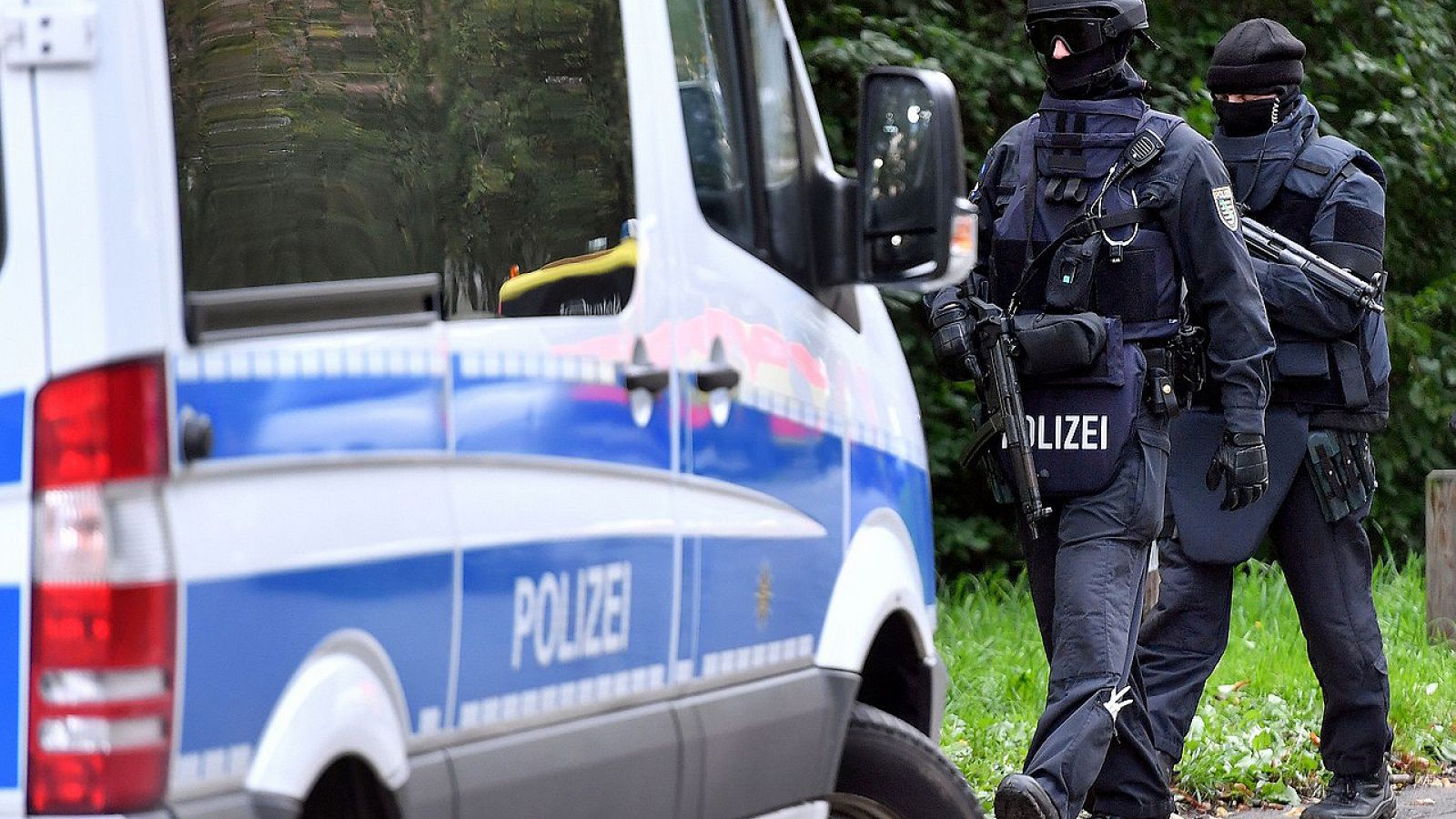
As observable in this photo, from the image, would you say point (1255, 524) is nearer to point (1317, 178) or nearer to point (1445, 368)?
point (1317, 178)

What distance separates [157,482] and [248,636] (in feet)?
0.69

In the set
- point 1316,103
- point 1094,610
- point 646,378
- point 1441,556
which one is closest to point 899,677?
point 1094,610

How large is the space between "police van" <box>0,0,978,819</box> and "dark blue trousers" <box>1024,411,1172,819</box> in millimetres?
785

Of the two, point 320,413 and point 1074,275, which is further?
point 1074,275

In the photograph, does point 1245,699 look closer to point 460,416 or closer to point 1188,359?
point 1188,359

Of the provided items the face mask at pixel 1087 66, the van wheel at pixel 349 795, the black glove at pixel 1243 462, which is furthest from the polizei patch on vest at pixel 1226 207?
the van wheel at pixel 349 795

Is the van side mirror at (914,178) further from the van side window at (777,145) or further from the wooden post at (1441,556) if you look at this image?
the wooden post at (1441,556)

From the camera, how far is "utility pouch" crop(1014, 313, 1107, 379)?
15.6 ft

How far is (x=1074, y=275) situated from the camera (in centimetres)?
486

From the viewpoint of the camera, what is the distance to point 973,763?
584 cm

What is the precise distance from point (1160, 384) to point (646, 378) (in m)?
2.17

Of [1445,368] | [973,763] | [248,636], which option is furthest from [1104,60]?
[1445,368]

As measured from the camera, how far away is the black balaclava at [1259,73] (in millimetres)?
5770

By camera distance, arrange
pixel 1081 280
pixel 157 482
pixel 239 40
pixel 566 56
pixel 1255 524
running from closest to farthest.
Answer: pixel 157 482 → pixel 239 40 → pixel 566 56 → pixel 1081 280 → pixel 1255 524
